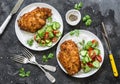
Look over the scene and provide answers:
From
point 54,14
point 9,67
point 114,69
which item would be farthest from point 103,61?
point 9,67

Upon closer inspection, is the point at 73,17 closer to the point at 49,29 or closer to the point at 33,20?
the point at 49,29

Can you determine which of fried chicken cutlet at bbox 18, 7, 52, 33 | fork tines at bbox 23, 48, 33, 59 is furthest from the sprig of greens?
fried chicken cutlet at bbox 18, 7, 52, 33

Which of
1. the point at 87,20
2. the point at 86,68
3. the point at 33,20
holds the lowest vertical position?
the point at 86,68

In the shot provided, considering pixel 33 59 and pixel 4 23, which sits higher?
pixel 4 23

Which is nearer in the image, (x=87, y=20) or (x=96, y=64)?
(x=96, y=64)

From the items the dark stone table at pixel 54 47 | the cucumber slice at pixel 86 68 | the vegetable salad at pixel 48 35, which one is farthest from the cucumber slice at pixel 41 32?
the cucumber slice at pixel 86 68

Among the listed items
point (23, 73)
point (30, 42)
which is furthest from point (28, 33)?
point (23, 73)

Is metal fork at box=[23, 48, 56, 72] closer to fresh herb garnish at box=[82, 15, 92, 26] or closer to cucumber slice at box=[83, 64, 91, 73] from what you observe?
cucumber slice at box=[83, 64, 91, 73]
